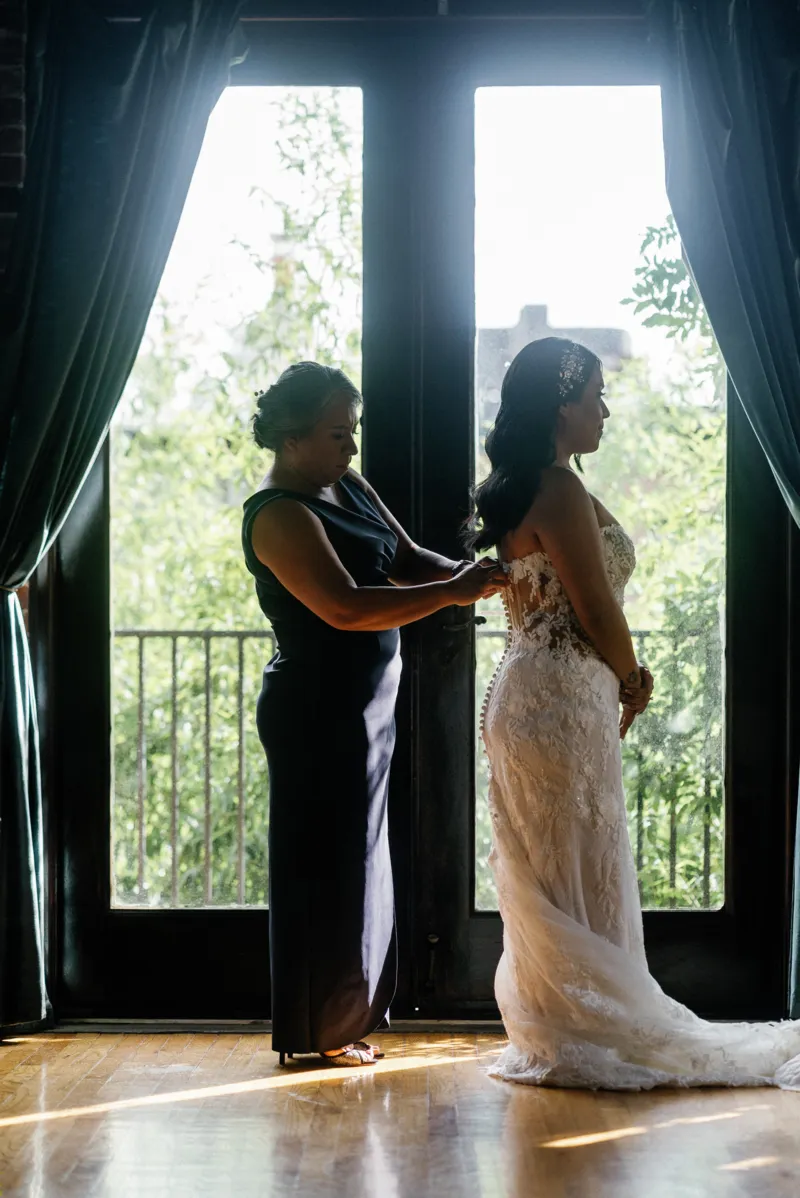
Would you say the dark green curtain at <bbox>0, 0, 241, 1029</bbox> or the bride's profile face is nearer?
the bride's profile face

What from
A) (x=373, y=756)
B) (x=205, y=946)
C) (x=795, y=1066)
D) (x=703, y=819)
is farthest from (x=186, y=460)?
(x=795, y=1066)

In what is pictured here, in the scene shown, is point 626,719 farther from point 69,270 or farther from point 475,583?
point 69,270

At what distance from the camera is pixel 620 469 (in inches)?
138

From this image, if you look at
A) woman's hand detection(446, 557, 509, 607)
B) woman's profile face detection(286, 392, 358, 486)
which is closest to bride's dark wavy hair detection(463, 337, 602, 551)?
Answer: woman's hand detection(446, 557, 509, 607)

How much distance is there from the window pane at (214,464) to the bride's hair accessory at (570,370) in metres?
0.77

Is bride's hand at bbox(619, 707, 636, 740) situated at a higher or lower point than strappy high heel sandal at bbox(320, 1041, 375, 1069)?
higher

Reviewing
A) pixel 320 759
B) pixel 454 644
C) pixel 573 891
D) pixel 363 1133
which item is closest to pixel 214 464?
pixel 454 644

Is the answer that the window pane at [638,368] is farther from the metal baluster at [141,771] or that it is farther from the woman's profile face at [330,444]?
the metal baluster at [141,771]

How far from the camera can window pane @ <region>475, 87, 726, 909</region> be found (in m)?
3.47

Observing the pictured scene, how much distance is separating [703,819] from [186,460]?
1737mm

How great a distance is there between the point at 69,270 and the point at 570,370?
1.33m

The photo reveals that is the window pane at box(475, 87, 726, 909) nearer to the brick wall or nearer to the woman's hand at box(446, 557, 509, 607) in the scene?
the woman's hand at box(446, 557, 509, 607)

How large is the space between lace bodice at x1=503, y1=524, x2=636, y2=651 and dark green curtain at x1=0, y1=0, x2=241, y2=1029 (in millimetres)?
1197

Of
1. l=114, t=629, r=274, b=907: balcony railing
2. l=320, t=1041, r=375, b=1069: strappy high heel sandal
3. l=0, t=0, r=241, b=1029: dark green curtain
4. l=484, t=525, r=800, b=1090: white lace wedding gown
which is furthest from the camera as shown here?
l=114, t=629, r=274, b=907: balcony railing
